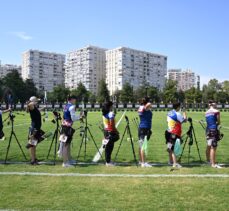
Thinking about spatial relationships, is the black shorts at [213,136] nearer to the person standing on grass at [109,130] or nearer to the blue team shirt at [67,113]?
the person standing on grass at [109,130]

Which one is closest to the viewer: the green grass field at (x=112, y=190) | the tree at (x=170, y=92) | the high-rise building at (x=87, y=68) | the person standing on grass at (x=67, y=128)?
the green grass field at (x=112, y=190)

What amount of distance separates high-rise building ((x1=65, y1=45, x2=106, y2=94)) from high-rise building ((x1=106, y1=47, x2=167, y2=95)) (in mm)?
4157

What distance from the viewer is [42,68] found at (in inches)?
7003

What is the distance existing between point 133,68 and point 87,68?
2054 centimetres

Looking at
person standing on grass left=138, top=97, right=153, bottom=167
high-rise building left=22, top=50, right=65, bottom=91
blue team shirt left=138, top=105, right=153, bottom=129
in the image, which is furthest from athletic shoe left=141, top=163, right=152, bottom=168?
high-rise building left=22, top=50, right=65, bottom=91

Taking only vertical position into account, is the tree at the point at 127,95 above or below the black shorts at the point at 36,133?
above

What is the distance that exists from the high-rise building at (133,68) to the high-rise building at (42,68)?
1034 inches

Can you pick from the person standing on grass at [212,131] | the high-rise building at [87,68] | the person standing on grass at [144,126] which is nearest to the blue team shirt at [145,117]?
the person standing on grass at [144,126]

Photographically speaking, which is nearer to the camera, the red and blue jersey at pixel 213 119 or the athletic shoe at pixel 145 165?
the athletic shoe at pixel 145 165

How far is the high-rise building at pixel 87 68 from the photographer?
173038mm

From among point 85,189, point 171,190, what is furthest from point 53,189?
point 171,190

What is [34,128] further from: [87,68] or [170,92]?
[87,68]

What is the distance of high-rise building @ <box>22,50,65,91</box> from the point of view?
175 meters

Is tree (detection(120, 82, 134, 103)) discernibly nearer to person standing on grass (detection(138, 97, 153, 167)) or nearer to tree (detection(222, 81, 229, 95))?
tree (detection(222, 81, 229, 95))
